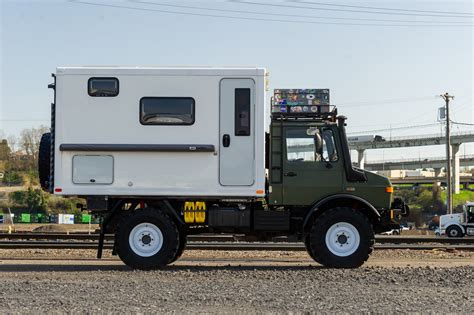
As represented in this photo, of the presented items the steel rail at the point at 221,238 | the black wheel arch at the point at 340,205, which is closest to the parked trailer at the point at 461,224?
the steel rail at the point at 221,238

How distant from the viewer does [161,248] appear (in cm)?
1127

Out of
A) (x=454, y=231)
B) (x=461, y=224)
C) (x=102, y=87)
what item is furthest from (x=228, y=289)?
(x=461, y=224)

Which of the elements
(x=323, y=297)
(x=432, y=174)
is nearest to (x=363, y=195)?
(x=323, y=297)

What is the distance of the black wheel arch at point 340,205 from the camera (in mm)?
11273

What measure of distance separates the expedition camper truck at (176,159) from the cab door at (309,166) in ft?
0.06

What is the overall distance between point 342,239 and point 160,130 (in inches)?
147

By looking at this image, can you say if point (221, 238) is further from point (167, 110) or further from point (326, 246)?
point (167, 110)

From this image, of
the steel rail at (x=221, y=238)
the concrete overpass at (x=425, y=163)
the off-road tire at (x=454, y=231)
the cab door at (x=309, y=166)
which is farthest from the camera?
the concrete overpass at (x=425, y=163)

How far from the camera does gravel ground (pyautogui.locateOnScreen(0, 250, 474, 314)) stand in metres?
7.34

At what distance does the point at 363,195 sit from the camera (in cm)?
1140

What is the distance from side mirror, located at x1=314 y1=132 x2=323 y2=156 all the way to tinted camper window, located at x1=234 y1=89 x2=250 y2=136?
1250 mm

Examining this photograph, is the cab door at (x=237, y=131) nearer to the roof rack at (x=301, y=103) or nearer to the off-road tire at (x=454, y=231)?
the roof rack at (x=301, y=103)

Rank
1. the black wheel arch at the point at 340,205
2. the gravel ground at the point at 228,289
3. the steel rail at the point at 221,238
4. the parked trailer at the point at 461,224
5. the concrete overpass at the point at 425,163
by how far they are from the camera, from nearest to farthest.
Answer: the gravel ground at the point at 228,289 → the black wheel arch at the point at 340,205 → the steel rail at the point at 221,238 → the parked trailer at the point at 461,224 → the concrete overpass at the point at 425,163

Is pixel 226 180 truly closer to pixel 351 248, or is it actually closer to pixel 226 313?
pixel 351 248
